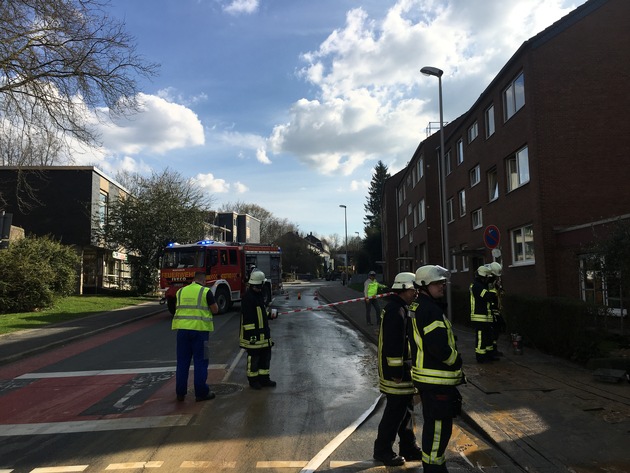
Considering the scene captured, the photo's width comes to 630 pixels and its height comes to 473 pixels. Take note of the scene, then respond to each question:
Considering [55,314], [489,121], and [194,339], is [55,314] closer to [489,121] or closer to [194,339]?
[194,339]

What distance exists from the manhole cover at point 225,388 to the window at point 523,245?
515 inches

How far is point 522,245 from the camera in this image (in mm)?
17875

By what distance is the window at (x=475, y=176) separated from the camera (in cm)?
2273

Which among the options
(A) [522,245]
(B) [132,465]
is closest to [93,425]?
(B) [132,465]

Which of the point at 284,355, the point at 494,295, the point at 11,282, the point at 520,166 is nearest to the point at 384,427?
the point at 494,295

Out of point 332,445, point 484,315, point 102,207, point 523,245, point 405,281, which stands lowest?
point 332,445

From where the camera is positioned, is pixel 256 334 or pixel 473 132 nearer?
pixel 256 334

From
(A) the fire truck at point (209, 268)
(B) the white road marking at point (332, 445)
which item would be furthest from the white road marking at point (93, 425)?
(A) the fire truck at point (209, 268)

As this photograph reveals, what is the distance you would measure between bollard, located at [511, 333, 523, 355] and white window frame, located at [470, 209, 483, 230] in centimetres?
1367

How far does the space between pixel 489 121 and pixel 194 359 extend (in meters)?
18.5

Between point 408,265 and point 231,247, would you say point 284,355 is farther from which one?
point 408,265

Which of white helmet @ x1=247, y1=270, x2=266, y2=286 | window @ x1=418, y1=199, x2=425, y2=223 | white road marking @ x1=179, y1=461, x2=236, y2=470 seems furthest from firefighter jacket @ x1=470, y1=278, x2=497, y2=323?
window @ x1=418, y1=199, x2=425, y2=223

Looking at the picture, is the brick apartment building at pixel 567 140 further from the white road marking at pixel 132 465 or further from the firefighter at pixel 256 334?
the white road marking at pixel 132 465

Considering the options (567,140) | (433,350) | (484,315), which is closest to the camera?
(433,350)
